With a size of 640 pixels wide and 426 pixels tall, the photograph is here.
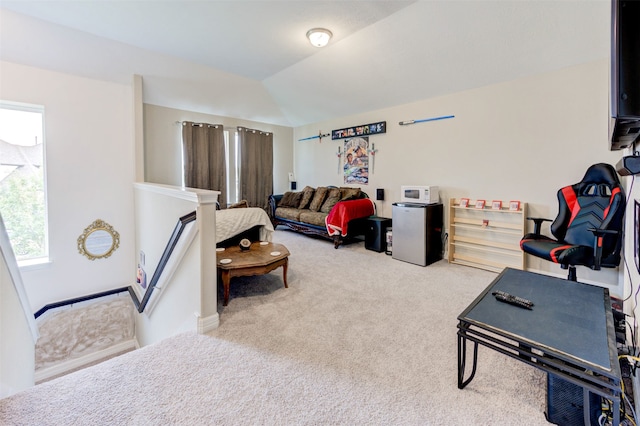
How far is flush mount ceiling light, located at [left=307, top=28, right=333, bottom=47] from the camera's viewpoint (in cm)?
337

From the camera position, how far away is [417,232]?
3.88 meters

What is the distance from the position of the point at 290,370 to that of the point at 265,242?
6.26ft

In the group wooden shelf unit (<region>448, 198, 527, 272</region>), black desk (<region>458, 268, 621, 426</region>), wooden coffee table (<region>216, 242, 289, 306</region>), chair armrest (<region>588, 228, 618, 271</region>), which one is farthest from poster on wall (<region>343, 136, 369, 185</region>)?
black desk (<region>458, 268, 621, 426</region>)

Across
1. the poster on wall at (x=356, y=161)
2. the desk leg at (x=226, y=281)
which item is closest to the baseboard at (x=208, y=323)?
the desk leg at (x=226, y=281)

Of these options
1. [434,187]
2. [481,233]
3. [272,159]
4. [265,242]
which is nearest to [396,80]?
[434,187]

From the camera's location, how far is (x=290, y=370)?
68.8 inches

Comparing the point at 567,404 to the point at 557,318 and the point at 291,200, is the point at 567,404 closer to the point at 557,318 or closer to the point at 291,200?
the point at 557,318

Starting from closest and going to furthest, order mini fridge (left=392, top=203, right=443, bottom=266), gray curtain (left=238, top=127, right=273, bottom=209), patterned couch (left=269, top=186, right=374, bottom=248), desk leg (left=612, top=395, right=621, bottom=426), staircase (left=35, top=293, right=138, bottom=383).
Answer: desk leg (left=612, top=395, right=621, bottom=426) → staircase (left=35, top=293, right=138, bottom=383) → mini fridge (left=392, top=203, right=443, bottom=266) → patterned couch (left=269, top=186, right=374, bottom=248) → gray curtain (left=238, top=127, right=273, bottom=209)

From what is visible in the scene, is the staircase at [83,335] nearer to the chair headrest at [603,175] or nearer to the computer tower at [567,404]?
the computer tower at [567,404]

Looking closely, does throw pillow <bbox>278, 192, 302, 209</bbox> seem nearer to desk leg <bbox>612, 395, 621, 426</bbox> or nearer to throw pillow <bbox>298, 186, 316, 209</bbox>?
throw pillow <bbox>298, 186, 316, 209</bbox>

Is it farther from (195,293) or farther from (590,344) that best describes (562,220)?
(195,293)

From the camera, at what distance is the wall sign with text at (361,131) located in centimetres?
496

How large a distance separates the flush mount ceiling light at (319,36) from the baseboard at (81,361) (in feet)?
16.1

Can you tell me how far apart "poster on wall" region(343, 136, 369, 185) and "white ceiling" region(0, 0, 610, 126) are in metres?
0.83
